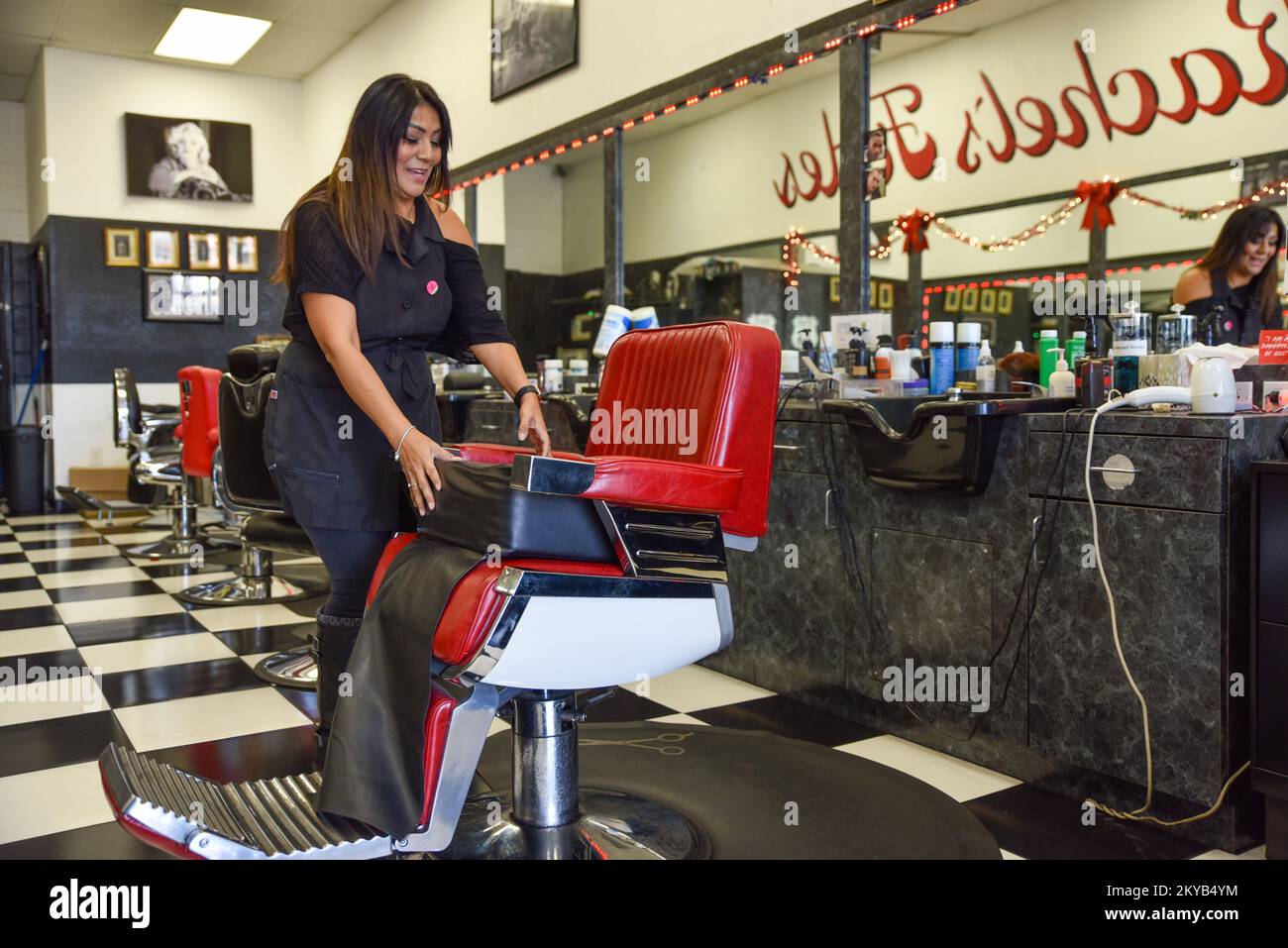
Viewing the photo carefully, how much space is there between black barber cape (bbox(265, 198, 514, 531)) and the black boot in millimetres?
233

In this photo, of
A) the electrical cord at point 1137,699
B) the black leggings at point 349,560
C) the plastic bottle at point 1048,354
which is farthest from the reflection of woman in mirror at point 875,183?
the black leggings at point 349,560

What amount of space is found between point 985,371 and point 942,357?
15 centimetres

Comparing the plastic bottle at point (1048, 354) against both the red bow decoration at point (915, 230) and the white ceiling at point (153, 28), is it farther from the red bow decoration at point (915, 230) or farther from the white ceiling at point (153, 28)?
the white ceiling at point (153, 28)

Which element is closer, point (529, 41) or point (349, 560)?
point (349, 560)

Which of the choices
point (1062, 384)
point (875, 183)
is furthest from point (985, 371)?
point (875, 183)

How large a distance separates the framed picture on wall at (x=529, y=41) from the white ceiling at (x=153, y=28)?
1.46m

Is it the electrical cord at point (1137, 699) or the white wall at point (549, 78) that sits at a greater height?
the white wall at point (549, 78)

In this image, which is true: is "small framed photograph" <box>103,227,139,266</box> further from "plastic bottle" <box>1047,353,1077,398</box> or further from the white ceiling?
"plastic bottle" <box>1047,353,1077,398</box>

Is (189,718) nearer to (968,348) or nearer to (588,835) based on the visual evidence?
(588,835)

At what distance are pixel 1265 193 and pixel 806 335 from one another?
1448 mm

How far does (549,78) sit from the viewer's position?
4.56 meters

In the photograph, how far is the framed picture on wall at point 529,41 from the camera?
4383 millimetres

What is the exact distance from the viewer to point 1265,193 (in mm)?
2160
